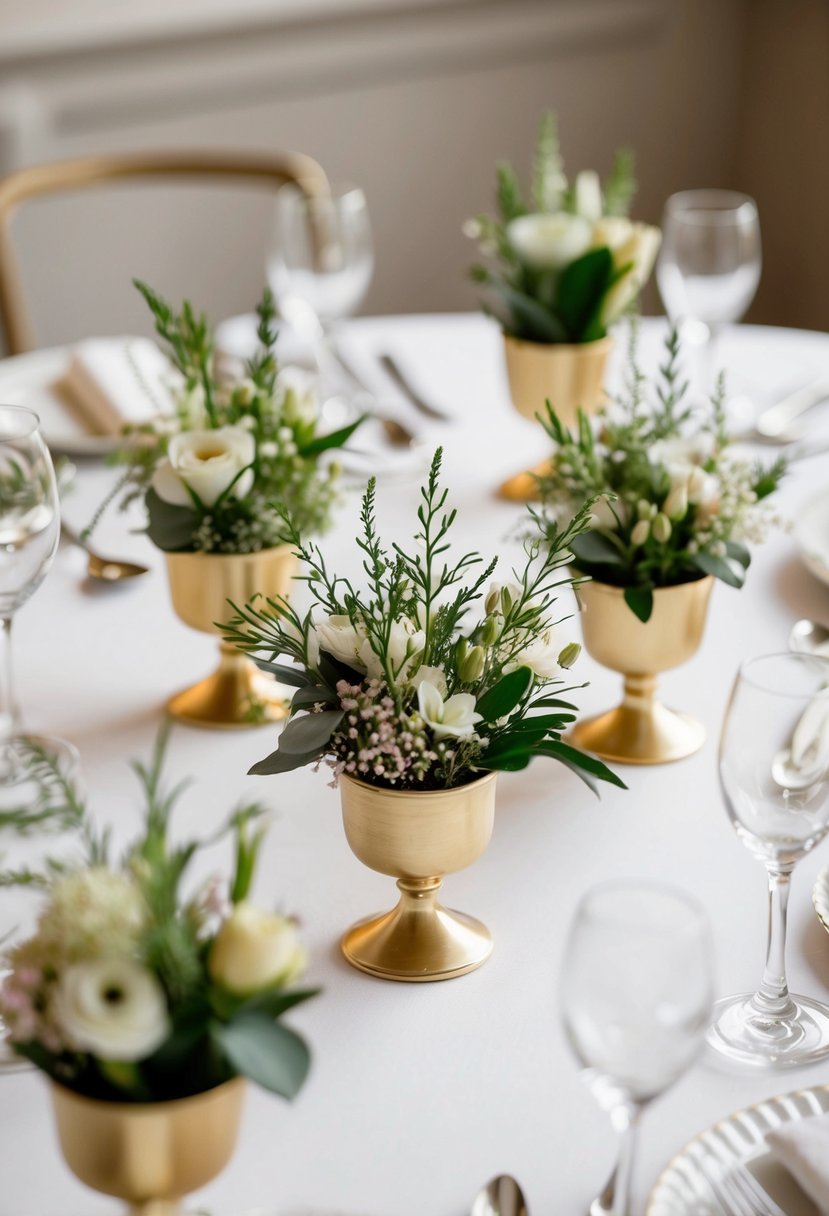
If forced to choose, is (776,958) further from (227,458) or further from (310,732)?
(227,458)

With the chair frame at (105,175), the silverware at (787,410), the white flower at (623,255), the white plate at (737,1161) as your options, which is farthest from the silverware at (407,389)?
the white plate at (737,1161)

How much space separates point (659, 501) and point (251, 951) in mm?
655

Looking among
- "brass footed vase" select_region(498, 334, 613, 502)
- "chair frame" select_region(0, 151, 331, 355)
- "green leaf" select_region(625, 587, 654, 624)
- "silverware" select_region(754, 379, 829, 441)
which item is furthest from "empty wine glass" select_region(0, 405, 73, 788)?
"chair frame" select_region(0, 151, 331, 355)

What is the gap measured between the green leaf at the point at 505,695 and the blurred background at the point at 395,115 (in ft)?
7.86

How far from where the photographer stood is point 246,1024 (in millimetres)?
636

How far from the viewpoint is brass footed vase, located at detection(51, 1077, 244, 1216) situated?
630 mm

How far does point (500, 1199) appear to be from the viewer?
76 cm

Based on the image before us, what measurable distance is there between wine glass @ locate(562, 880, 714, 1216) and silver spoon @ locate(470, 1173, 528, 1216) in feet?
0.47

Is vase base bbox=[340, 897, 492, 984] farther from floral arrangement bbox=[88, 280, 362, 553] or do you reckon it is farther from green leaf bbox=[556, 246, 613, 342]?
green leaf bbox=[556, 246, 613, 342]

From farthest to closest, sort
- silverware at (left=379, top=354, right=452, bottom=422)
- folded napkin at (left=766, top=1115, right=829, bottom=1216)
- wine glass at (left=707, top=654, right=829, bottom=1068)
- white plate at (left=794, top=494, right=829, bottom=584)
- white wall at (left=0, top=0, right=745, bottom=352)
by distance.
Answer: white wall at (left=0, top=0, right=745, bottom=352), silverware at (left=379, top=354, right=452, bottom=422), white plate at (left=794, top=494, right=829, bottom=584), wine glass at (left=707, top=654, right=829, bottom=1068), folded napkin at (left=766, top=1115, right=829, bottom=1216)

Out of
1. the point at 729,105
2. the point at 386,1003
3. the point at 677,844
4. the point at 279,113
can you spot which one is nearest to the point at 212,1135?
the point at 386,1003

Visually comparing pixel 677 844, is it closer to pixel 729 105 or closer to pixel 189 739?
pixel 189 739

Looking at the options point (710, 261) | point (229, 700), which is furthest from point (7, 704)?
point (710, 261)

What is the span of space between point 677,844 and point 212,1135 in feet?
1.75
